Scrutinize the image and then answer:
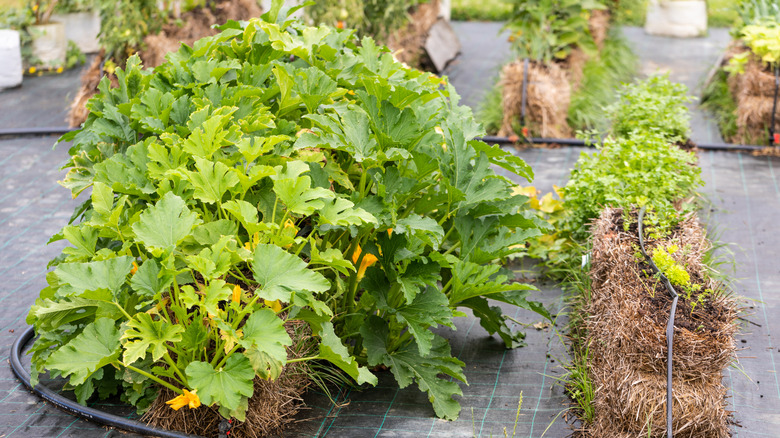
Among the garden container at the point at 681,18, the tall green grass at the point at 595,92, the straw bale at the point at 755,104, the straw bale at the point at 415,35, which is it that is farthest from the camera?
the garden container at the point at 681,18

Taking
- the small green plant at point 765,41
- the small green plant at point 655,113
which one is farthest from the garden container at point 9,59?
the small green plant at point 765,41

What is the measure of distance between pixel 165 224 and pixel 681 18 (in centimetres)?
959

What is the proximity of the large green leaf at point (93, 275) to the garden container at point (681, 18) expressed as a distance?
31.4ft

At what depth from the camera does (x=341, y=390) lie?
3.59 metres

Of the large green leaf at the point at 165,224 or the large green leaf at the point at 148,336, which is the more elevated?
the large green leaf at the point at 165,224

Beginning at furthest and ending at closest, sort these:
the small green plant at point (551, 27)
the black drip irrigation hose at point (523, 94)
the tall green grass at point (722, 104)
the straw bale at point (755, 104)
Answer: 1. the small green plant at point (551, 27)
2. the tall green grass at point (722, 104)
3. the black drip irrigation hose at point (523, 94)
4. the straw bale at point (755, 104)

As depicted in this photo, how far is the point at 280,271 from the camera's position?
9.11 feet

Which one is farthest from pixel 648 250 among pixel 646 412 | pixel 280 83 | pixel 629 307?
pixel 280 83

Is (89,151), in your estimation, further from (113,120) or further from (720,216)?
(720,216)

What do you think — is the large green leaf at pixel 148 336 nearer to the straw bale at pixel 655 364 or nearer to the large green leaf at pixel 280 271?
the large green leaf at pixel 280 271

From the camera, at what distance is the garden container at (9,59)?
8055mm

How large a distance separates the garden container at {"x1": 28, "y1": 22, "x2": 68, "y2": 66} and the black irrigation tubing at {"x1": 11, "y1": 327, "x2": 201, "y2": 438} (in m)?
6.14

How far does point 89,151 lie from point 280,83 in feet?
3.32

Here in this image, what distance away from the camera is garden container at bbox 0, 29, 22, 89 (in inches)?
317
